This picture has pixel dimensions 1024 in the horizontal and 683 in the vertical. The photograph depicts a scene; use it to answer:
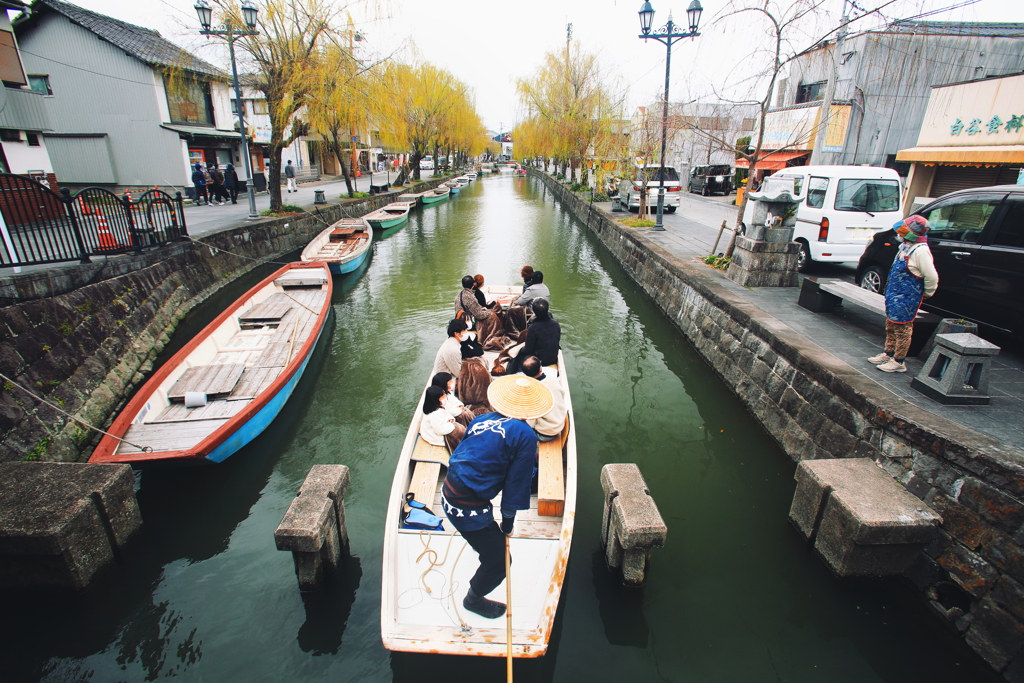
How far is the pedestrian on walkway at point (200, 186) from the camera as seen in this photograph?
20203mm

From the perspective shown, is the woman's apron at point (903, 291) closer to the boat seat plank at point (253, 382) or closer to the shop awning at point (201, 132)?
the boat seat plank at point (253, 382)

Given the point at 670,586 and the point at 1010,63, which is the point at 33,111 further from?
the point at 1010,63

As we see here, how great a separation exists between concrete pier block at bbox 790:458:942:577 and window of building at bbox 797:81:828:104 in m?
22.3

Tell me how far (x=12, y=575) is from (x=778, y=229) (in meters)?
10.9

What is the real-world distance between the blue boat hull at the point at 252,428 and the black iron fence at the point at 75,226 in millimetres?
4349

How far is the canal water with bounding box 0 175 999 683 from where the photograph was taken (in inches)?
140

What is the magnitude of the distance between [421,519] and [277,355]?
4708 millimetres

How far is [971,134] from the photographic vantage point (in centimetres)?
1342

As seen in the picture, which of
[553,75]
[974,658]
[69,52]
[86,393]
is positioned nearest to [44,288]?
[86,393]

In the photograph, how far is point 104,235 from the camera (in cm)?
886

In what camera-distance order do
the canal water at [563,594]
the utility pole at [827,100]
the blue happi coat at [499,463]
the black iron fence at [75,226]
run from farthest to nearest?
the utility pole at [827,100] → the black iron fence at [75,226] → the canal water at [563,594] → the blue happi coat at [499,463]

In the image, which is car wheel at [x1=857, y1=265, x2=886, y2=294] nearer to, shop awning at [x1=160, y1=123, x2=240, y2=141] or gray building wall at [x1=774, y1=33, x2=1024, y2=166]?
gray building wall at [x1=774, y1=33, x2=1024, y2=166]

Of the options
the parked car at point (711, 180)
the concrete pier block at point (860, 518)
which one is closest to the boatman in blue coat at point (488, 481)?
the concrete pier block at point (860, 518)

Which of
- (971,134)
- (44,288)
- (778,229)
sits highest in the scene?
(971,134)
